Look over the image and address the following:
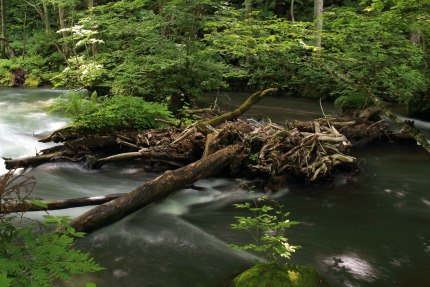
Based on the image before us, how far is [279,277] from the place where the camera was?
3006 millimetres

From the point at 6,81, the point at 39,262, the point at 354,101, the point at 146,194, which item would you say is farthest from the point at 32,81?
the point at 39,262

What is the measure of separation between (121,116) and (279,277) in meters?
5.92

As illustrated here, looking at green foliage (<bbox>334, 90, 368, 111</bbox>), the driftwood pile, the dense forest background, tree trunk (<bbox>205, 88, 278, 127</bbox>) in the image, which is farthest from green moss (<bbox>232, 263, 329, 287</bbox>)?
green foliage (<bbox>334, 90, 368, 111</bbox>)

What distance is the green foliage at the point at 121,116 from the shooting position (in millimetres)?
7387

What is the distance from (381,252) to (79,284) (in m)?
3.75

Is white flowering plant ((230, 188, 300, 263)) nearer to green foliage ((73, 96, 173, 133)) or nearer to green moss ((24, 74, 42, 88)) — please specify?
green foliage ((73, 96, 173, 133))

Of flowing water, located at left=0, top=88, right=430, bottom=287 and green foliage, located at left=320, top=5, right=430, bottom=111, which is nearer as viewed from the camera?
flowing water, located at left=0, top=88, right=430, bottom=287

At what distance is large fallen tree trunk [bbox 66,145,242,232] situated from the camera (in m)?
4.13

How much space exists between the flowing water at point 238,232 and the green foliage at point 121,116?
1.11 metres

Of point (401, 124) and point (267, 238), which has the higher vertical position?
point (401, 124)

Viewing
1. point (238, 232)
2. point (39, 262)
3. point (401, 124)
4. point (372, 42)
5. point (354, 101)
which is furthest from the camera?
point (354, 101)

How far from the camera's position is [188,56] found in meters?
8.48

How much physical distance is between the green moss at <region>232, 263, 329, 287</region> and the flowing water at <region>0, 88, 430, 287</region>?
1.78ft

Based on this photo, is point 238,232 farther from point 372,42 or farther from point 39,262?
point 372,42
